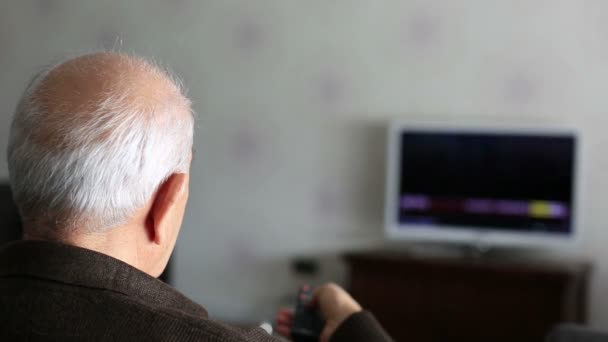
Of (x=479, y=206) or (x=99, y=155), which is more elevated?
(x=99, y=155)

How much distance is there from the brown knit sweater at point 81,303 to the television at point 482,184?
9.17 ft

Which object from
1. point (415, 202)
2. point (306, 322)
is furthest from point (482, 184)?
point (306, 322)

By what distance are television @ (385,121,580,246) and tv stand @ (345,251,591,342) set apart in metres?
0.15

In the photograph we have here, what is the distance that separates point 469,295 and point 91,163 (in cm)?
266

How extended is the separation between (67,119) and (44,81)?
75mm

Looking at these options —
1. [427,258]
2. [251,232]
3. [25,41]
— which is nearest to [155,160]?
[427,258]

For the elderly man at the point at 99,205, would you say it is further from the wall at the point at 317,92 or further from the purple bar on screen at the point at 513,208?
the wall at the point at 317,92

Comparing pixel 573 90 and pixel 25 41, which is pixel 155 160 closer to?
pixel 573 90

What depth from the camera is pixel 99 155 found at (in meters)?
0.95

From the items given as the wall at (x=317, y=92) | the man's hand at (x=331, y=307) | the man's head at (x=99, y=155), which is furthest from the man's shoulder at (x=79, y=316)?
the wall at (x=317, y=92)

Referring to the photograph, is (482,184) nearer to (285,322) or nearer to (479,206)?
(479,206)

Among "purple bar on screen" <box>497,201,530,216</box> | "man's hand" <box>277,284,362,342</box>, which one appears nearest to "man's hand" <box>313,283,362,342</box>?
"man's hand" <box>277,284,362,342</box>

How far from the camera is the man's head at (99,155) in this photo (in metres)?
0.95

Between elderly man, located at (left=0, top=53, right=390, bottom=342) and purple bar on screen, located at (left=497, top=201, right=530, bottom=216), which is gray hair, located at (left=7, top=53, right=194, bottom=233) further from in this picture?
purple bar on screen, located at (left=497, top=201, right=530, bottom=216)
